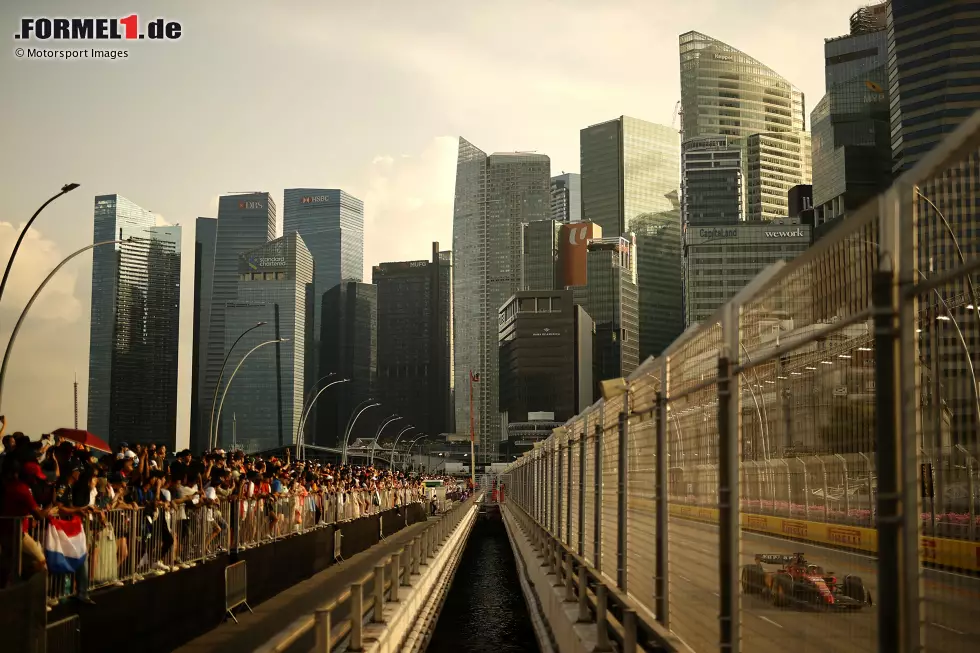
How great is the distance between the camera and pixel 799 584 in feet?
17.5

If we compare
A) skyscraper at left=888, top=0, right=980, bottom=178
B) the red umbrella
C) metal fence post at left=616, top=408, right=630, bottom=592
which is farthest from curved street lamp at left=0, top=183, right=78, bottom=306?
skyscraper at left=888, top=0, right=980, bottom=178

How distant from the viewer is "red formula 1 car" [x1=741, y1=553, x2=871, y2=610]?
4664 mm

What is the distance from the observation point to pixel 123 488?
1574cm

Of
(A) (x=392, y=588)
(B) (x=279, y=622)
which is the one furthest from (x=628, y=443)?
(B) (x=279, y=622)

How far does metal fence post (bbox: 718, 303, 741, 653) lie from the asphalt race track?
0.14 m

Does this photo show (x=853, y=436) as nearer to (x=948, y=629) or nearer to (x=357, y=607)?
(x=948, y=629)

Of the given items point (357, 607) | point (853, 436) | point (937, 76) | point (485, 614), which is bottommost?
point (485, 614)

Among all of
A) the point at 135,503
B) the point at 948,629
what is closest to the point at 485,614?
the point at 135,503

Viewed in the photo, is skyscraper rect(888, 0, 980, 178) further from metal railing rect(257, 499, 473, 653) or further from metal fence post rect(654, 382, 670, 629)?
metal fence post rect(654, 382, 670, 629)


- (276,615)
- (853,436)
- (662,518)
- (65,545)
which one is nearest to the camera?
(853,436)

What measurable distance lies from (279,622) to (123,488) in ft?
9.85

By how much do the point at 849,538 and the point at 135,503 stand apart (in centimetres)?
1205

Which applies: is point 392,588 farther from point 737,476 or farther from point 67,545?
point 737,476

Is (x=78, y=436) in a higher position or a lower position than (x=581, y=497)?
higher
